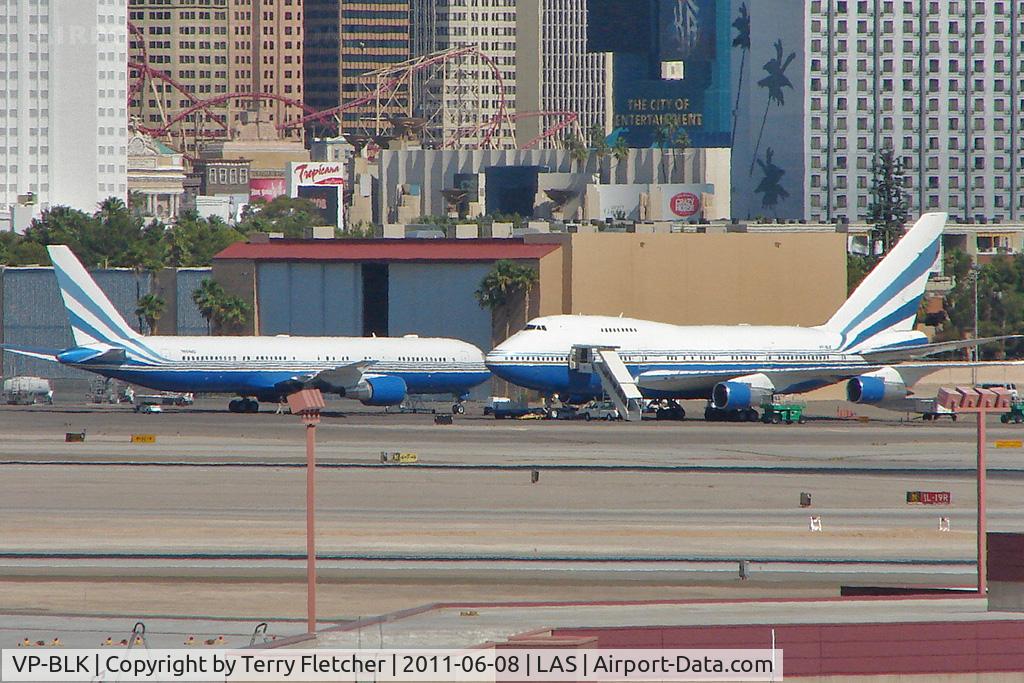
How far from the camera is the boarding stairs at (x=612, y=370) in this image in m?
99.1

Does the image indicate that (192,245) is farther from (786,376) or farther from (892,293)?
(786,376)

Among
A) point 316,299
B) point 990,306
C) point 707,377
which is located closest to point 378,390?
point 707,377

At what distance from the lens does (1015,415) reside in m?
104

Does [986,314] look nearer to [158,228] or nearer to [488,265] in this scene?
[488,265]

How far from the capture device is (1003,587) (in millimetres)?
33938

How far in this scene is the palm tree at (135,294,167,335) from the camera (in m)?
137

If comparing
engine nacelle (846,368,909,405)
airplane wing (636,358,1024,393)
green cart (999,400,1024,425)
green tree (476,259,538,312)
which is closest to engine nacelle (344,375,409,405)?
airplane wing (636,358,1024,393)

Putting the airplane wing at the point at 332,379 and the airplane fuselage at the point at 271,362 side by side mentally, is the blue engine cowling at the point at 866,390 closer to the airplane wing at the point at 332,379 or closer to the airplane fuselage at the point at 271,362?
the airplane fuselage at the point at 271,362

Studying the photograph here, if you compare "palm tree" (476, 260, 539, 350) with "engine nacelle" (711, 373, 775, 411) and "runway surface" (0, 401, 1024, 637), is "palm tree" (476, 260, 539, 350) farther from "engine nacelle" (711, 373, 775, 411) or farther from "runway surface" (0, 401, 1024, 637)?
"runway surface" (0, 401, 1024, 637)

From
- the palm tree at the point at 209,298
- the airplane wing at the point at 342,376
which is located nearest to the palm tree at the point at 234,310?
the palm tree at the point at 209,298

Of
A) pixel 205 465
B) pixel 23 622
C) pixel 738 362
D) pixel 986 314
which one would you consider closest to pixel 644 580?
pixel 23 622

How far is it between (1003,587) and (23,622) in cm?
1811

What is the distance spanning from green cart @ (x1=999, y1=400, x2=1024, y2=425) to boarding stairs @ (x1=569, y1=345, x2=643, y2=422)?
20.7m
